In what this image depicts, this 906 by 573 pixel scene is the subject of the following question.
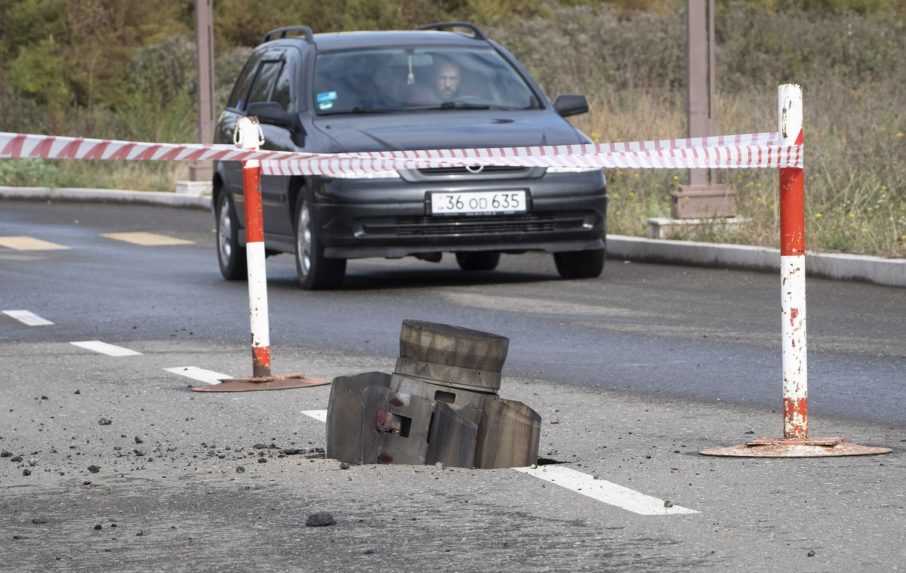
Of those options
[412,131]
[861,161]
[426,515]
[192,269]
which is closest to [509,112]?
[412,131]

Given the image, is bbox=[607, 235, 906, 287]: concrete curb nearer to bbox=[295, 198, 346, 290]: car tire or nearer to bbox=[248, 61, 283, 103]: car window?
bbox=[295, 198, 346, 290]: car tire

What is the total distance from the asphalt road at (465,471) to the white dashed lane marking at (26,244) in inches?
188

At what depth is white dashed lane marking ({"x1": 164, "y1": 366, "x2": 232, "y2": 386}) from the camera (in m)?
9.80

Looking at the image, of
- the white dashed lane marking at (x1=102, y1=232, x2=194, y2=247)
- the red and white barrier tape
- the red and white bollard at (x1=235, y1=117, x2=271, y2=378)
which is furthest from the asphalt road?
the white dashed lane marking at (x1=102, y1=232, x2=194, y2=247)

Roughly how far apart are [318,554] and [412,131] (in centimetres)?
887

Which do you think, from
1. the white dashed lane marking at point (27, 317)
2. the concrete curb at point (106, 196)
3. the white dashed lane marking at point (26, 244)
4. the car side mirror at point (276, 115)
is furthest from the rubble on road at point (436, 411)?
the concrete curb at point (106, 196)

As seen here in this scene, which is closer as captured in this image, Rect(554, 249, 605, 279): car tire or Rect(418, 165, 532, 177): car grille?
Rect(418, 165, 532, 177): car grille

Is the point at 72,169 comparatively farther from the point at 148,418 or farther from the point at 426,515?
the point at 426,515

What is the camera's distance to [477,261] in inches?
661

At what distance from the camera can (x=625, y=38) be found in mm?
36062

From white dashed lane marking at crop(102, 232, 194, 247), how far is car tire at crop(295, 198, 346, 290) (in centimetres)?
589

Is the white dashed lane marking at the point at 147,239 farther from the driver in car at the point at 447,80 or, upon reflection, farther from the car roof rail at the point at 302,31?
the driver in car at the point at 447,80

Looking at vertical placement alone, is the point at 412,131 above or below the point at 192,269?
above

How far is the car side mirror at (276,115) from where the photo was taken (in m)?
14.7
